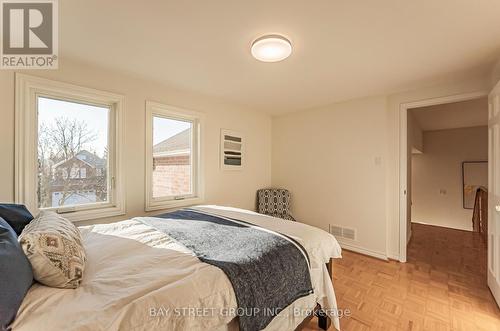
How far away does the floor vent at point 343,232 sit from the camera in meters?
3.35

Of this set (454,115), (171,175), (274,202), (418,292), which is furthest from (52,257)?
(454,115)

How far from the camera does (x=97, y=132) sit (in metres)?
2.44

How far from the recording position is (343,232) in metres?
3.44

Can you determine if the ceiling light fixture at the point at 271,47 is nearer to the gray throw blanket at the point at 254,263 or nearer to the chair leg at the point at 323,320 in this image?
the gray throw blanket at the point at 254,263

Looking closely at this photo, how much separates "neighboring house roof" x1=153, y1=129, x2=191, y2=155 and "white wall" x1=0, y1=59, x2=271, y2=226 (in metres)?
0.25

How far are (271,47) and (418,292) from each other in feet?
8.80

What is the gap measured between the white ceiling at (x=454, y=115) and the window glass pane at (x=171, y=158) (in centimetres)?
380

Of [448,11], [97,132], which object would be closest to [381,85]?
[448,11]

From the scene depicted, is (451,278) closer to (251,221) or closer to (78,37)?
(251,221)

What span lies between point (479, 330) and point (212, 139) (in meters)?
3.27

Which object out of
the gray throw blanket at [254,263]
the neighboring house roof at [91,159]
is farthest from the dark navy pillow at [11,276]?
the neighboring house roof at [91,159]

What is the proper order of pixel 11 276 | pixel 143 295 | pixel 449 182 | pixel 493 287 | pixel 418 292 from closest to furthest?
pixel 11 276
pixel 143 295
pixel 493 287
pixel 418 292
pixel 449 182

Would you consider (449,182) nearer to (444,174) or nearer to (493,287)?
(444,174)

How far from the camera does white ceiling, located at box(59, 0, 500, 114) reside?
57.1 inches
